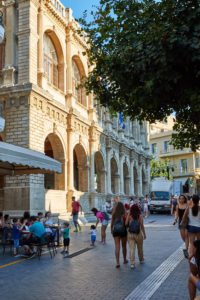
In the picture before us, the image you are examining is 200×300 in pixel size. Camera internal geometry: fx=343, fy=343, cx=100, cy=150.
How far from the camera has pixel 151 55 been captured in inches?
277

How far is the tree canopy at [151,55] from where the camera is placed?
6.95 m

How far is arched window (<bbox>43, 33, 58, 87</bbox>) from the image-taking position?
21.9 m

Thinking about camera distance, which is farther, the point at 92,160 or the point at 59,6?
the point at 92,160

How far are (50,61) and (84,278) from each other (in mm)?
17923

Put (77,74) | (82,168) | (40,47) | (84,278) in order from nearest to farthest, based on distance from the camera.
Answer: (84,278) → (40,47) → (82,168) → (77,74)

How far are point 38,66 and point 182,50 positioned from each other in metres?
14.0

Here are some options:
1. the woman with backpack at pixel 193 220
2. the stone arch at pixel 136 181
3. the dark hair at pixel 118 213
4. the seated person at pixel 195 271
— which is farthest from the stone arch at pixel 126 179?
the seated person at pixel 195 271

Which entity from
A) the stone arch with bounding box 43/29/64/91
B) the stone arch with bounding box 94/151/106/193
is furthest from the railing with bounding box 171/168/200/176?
the stone arch with bounding box 43/29/64/91

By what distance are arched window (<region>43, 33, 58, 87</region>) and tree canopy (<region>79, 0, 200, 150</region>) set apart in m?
12.8

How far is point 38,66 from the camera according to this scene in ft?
64.4

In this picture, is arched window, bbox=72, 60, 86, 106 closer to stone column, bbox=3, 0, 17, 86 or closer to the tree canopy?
stone column, bbox=3, 0, 17, 86

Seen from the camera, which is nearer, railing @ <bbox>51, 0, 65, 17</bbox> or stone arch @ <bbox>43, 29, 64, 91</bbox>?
stone arch @ <bbox>43, 29, 64, 91</bbox>

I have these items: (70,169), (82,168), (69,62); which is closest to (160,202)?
(82,168)

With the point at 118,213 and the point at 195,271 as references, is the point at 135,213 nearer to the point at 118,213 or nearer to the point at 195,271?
the point at 118,213
